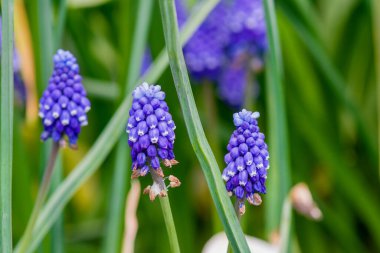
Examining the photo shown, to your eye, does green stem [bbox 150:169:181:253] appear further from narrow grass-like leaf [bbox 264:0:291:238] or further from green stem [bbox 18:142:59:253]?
narrow grass-like leaf [bbox 264:0:291:238]

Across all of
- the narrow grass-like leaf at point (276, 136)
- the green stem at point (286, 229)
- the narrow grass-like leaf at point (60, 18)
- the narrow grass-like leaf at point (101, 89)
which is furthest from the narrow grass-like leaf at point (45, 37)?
the narrow grass-like leaf at point (101, 89)

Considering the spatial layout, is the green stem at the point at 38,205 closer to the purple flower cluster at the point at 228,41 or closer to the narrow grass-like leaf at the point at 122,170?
the narrow grass-like leaf at the point at 122,170

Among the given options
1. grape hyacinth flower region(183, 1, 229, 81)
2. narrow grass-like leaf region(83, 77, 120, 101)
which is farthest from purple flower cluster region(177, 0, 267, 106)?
narrow grass-like leaf region(83, 77, 120, 101)

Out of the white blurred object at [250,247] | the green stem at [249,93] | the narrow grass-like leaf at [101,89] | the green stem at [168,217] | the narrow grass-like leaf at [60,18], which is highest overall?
the narrow grass-like leaf at [101,89]

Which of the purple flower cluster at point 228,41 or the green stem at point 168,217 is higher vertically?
the purple flower cluster at point 228,41

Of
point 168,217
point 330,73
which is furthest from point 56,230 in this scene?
point 330,73

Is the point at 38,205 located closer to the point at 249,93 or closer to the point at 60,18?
the point at 60,18

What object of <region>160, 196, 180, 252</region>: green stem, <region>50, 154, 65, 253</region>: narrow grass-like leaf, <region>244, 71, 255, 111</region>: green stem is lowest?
<region>160, 196, 180, 252</region>: green stem

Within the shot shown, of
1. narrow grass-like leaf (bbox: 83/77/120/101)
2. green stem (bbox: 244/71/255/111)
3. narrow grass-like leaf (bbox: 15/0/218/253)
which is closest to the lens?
narrow grass-like leaf (bbox: 15/0/218/253)
